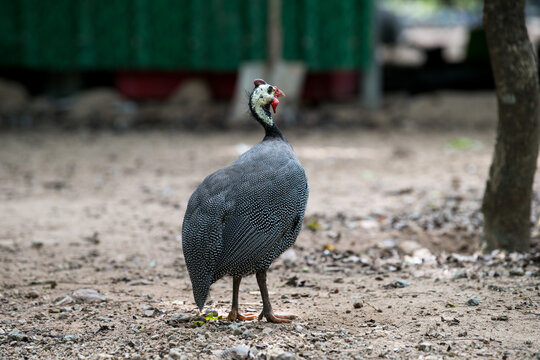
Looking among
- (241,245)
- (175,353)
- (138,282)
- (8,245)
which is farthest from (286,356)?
(8,245)

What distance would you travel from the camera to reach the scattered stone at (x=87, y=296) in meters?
4.39

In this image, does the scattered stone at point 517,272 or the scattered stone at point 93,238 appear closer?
the scattered stone at point 517,272

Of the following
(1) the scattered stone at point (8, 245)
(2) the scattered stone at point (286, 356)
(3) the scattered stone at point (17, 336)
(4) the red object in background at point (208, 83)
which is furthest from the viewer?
(4) the red object in background at point (208, 83)

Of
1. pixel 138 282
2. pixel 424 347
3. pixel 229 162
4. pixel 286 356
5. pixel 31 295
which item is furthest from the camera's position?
pixel 229 162

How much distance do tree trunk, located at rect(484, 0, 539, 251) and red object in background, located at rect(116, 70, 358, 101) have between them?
8.21m

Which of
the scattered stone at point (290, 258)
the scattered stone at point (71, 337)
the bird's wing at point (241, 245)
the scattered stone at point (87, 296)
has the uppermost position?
the bird's wing at point (241, 245)

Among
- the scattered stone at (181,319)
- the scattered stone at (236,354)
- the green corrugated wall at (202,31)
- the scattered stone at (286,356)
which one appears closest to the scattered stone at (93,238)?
the scattered stone at (181,319)

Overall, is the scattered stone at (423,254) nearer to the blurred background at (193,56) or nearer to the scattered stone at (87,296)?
the scattered stone at (87,296)

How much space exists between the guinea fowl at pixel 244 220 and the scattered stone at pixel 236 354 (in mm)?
352

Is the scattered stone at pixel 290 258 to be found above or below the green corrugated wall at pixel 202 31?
below

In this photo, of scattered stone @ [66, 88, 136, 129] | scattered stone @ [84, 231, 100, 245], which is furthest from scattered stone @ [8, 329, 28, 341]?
scattered stone @ [66, 88, 136, 129]

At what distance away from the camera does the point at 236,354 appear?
134 inches

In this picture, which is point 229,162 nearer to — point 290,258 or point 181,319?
point 290,258

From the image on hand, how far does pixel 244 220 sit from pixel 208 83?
9.53m
